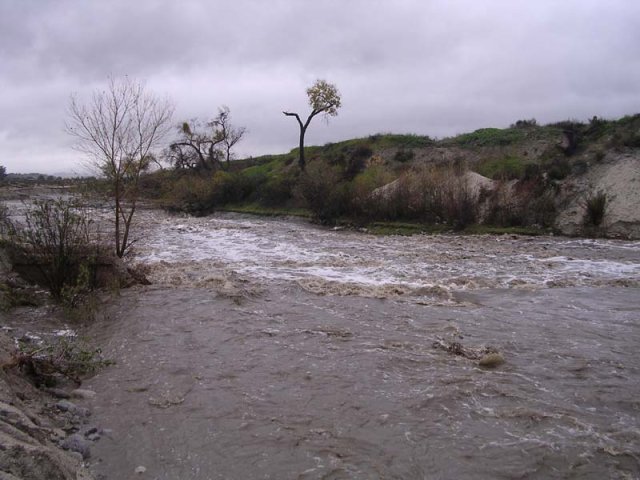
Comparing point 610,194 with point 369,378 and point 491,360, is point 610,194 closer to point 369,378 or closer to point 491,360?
point 491,360

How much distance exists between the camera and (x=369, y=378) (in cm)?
593

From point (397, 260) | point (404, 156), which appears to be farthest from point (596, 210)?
point (404, 156)

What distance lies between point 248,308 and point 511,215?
52.5 ft

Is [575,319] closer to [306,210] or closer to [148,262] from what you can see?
[148,262]

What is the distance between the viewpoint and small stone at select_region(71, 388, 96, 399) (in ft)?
17.4

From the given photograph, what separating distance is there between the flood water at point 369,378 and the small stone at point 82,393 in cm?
16

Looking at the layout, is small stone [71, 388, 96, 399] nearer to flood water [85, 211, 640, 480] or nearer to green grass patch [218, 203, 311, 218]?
flood water [85, 211, 640, 480]

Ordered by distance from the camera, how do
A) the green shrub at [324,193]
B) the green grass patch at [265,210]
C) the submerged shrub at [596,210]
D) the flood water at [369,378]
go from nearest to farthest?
→ the flood water at [369,378]
the submerged shrub at [596,210]
the green shrub at [324,193]
the green grass patch at [265,210]

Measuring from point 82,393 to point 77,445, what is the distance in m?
1.36

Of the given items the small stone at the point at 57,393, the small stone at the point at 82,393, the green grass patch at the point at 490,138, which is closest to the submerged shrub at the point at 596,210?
the green grass patch at the point at 490,138

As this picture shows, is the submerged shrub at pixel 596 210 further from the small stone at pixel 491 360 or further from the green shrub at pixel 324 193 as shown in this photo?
the small stone at pixel 491 360

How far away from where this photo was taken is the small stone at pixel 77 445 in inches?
160

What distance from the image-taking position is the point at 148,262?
46.7 ft

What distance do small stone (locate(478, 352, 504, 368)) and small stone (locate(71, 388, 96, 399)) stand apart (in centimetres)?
478
